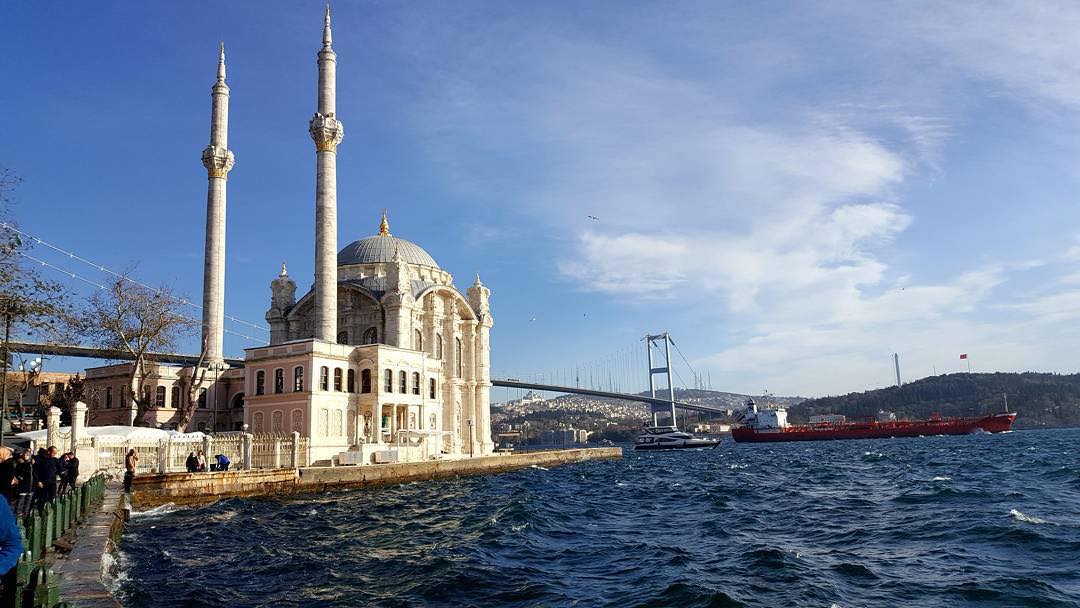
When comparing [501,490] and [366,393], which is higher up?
[366,393]

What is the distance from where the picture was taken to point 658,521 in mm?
17094

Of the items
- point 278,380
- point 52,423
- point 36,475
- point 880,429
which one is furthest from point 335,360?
point 880,429

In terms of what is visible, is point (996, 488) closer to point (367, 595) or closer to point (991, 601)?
point (991, 601)

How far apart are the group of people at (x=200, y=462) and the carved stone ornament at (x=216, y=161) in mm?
19250

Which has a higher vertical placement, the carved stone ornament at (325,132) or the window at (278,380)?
the carved stone ornament at (325,132)

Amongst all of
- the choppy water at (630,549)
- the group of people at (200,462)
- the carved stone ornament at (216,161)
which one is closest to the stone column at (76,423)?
the group of people at (200,462)

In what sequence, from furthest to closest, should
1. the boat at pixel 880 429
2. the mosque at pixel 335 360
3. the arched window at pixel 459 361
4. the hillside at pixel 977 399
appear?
1. the hillside at pixel 977 399
2. the boat at pixel 880 429
3. the arched window at pixel 459 361
4. the mosque at pixel 335 360

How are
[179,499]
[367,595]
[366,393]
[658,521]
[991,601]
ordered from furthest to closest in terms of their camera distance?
[366,393], [179,499], [658,521], [367,595], [991,601]

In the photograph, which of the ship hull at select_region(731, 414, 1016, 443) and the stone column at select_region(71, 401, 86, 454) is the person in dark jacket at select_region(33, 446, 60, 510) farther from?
the ship hull at select_region(731, 414, 1016, 443)

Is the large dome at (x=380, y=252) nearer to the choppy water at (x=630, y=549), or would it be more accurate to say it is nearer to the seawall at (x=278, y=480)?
the seawall at (x=278, y=480)

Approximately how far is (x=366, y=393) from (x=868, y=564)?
26.9 m

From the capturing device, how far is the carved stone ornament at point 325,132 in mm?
37125

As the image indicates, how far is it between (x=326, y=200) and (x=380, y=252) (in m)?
11.0

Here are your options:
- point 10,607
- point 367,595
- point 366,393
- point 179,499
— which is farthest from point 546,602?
point 366,393
